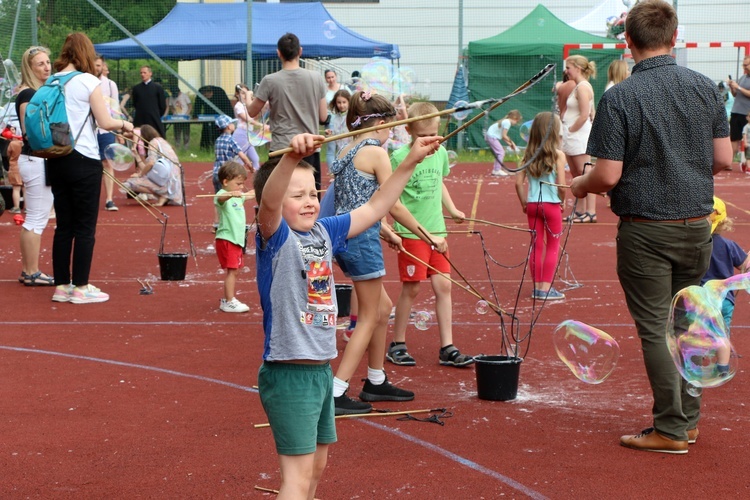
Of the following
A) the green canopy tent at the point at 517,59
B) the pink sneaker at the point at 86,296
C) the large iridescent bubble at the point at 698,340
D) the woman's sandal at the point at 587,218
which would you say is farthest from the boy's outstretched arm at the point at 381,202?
the green canopy tent at the point at 517,59

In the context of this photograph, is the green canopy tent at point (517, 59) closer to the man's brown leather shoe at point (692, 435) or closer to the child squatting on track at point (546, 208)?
the child squatting on track at point (546, 208)

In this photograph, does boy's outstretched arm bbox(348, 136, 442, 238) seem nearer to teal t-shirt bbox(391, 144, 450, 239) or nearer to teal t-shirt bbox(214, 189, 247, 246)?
teal t-shirt bbox(391, 144, 450, 239)

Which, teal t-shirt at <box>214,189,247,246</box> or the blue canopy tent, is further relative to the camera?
the blue canopy tent

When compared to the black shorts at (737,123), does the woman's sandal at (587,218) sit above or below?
below

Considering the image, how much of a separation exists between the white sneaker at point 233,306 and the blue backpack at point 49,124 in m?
1.74

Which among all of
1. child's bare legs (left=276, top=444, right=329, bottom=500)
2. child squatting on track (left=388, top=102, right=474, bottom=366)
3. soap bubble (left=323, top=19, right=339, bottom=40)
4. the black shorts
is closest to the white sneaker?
child squatting on track (left=388, top=102, right=474, bottom=366)

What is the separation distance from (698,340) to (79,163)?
544 cm

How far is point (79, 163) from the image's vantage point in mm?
8336

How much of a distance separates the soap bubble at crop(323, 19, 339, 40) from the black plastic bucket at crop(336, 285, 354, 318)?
15.6 metres

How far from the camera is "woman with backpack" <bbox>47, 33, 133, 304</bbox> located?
832cm

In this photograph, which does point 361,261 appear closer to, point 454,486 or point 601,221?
point 454,486

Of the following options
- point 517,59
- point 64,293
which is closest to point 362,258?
point 64,293

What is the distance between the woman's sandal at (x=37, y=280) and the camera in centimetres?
949

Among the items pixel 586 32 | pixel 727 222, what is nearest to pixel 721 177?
pixel 586 32
